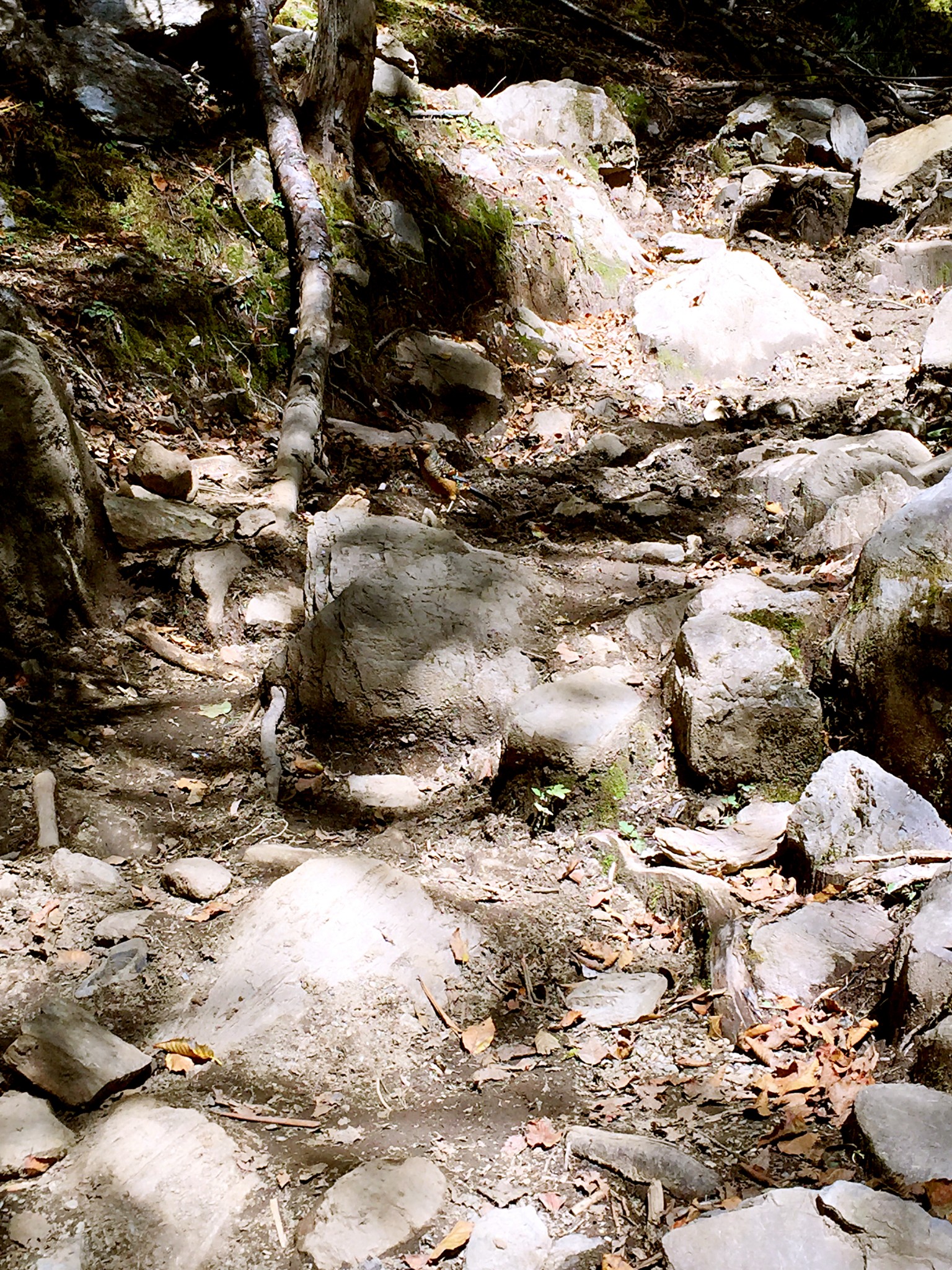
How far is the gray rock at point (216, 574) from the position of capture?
4629 mm

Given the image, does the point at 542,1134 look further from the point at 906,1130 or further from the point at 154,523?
the point at 154,523

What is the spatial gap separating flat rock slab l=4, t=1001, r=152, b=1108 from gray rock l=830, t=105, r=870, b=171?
38.0ft

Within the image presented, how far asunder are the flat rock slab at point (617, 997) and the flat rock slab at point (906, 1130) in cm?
77

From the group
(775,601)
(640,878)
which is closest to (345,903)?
(640,878)

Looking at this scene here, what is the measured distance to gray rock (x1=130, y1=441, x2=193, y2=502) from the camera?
493 centimetres

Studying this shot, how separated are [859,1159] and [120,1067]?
1.81 m

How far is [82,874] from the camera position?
3.07 meters

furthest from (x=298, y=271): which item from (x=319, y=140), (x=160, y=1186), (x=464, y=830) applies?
(x=160, y=1186)

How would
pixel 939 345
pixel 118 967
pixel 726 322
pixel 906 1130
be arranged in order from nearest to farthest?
pixel 906 1130 → pixel 118 967 → pixel 939 345 → pixel 726 322

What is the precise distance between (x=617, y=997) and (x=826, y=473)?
388 centimetres

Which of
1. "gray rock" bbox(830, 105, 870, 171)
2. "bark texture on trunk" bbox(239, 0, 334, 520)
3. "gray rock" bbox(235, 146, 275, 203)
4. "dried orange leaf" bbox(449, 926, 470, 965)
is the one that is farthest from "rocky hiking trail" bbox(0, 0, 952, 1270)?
"gray rock" bbox(830, 105, 870, 171)

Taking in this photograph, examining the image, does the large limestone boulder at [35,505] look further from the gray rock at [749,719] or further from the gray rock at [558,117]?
the gray rock at [558,117]

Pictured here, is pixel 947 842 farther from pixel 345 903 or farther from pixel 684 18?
pixel 684 18

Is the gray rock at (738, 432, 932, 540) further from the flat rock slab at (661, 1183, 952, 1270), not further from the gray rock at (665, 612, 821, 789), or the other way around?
the flat rock slab at (661, 1183, 952, 1270)
